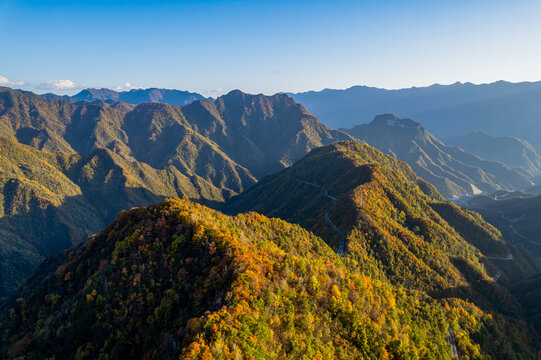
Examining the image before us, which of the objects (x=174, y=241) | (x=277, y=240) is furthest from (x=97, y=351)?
(x=277, y=240)

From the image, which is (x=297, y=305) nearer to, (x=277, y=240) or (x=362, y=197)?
(x=277, y=240)

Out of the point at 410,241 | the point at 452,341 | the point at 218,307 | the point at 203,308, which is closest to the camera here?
the point at 218,307

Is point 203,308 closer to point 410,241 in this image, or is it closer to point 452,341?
point 452,341

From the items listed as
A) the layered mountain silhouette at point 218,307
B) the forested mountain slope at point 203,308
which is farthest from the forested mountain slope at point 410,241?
the forested mountain slope at point 203,308

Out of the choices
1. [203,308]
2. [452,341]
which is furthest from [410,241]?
[203,308]

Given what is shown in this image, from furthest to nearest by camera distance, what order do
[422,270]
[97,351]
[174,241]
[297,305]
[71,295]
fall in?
1. [422,270]
2. [71,295]
3. [174,241]
4. [97,351]
5. [297,305]

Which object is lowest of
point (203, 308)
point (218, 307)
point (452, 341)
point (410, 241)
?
point (410, 241)

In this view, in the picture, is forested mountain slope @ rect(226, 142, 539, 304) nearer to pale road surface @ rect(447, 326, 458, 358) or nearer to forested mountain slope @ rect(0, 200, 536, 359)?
pale road surface @ rect(447, 326, 458, 358)

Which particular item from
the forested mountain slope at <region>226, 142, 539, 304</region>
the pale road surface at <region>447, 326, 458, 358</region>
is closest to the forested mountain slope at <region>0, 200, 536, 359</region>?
the pale road surface at <region>447, 326, 458, 358</region>

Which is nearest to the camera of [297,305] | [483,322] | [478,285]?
[297,305]

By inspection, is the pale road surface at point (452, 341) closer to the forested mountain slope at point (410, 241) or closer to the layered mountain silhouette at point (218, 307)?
the layered mountain silhouette at point (218, 307)

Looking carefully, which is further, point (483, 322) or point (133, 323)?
point (483, 322)
